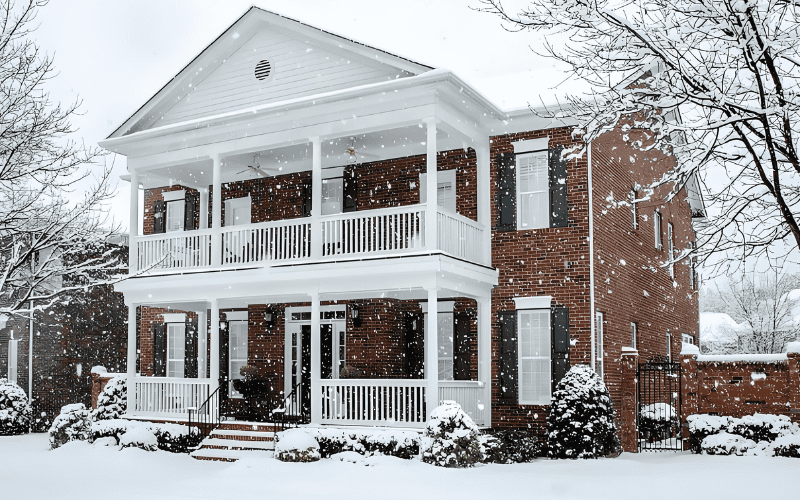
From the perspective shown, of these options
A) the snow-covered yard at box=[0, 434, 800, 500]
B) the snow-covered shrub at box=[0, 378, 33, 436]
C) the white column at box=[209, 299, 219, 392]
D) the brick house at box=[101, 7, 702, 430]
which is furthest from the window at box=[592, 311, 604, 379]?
the snow-covered shrub at box=[0, 378, 33, 436]

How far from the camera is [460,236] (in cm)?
1568

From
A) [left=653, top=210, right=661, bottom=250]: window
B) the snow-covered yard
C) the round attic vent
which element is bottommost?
the snow-covered yard

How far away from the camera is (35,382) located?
24.8 meters

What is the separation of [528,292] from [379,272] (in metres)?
3.17

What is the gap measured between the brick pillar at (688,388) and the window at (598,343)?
1.53 meters

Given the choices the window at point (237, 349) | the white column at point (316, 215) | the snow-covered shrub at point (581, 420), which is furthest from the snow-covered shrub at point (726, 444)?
the window at point (237, 349)

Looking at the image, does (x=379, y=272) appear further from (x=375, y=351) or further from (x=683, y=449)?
(x=683, y=449)

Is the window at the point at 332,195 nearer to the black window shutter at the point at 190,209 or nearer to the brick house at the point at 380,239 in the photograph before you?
the brick house at the point at 380,239

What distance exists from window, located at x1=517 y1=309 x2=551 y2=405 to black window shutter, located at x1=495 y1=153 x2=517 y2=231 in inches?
70.4

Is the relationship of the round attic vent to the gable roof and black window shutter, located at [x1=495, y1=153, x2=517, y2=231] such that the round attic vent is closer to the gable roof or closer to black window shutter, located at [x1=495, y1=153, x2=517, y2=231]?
the gable roof

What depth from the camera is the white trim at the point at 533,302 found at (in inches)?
631

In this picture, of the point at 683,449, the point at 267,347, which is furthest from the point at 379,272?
the point at 683,449

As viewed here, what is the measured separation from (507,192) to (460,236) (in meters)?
1.51

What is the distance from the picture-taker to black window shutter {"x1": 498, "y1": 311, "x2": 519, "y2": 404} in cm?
1595
